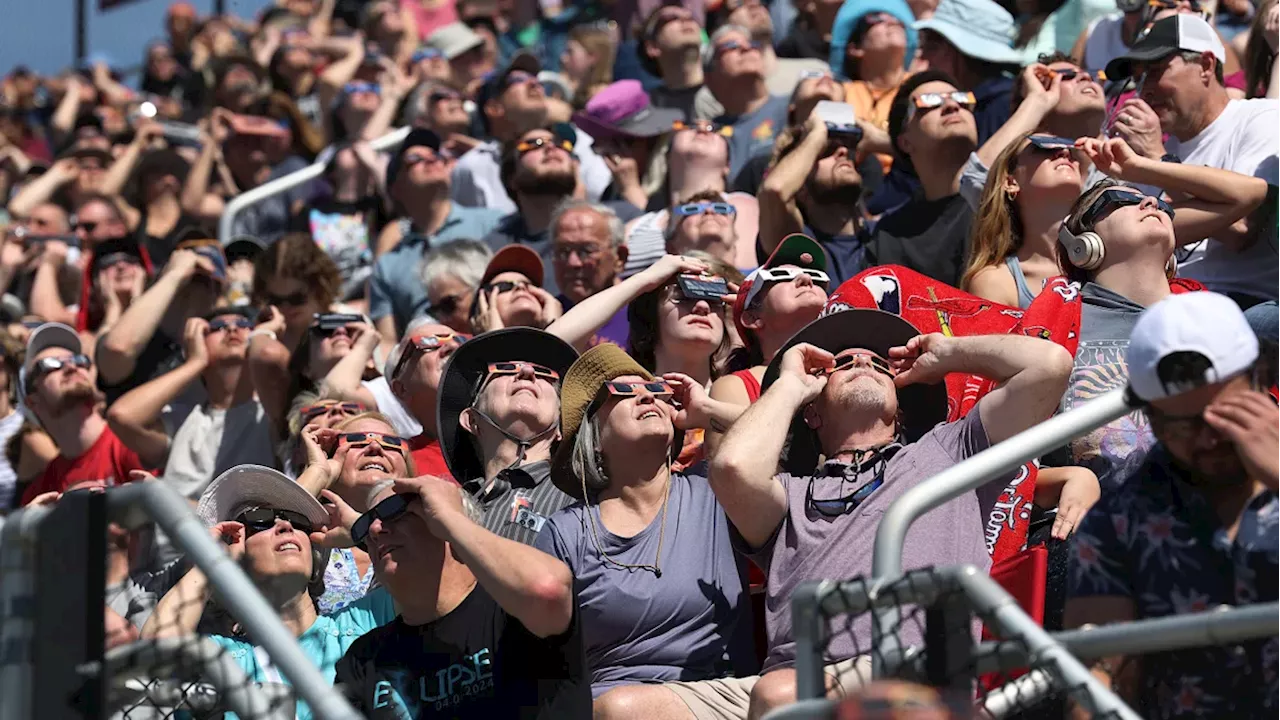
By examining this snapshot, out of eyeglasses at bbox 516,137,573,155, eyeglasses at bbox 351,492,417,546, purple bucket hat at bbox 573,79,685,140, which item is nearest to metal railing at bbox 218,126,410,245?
purple bucket hat at bbox 573,79,685,140

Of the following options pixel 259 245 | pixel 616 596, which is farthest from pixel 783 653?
pixel 259 245

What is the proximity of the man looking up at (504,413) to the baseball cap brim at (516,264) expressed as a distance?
44.3 inches

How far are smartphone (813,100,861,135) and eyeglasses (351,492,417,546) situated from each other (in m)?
3.31

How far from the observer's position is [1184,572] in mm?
3922

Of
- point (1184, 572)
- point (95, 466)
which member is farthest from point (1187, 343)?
point (95, 466)

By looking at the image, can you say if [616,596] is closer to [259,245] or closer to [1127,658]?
[1127,658]

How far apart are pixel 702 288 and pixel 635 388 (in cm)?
103

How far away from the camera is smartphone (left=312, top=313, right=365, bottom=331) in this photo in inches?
320

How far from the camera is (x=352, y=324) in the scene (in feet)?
26.8

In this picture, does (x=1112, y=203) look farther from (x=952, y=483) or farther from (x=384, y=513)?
(x=952, y=483)

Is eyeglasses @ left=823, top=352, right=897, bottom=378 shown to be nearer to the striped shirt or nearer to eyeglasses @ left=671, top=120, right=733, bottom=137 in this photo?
the striped shirt

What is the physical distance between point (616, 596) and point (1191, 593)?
77.1 inches

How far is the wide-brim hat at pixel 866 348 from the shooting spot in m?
5.84

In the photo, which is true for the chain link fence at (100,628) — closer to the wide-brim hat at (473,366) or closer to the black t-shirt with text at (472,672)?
the black t-shirt with text at (472,672)
